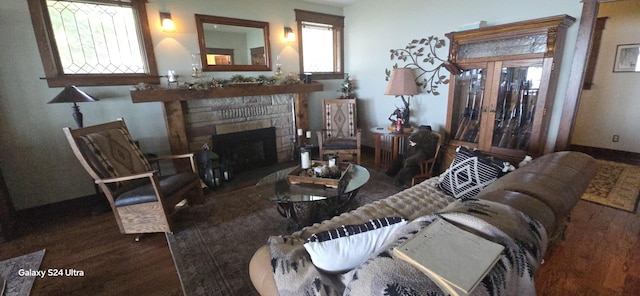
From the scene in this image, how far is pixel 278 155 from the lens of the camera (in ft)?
14.1

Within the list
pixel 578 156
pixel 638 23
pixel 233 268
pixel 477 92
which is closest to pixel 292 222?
pixel 233 268

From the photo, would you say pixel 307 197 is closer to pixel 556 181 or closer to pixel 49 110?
pixel 556 181

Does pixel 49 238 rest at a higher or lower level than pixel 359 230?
lower

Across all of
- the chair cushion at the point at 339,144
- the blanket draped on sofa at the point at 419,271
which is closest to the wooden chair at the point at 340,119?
the chair cushion at the point at 339,144

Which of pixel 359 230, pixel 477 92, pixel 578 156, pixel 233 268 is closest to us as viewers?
pixel 359 230

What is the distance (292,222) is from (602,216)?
2812mm

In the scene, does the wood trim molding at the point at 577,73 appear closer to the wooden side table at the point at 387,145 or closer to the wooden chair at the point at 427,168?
the wooden chair at the point at 427,168

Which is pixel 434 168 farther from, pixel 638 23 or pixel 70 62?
pixel 70 62

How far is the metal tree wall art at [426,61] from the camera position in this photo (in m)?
3.53

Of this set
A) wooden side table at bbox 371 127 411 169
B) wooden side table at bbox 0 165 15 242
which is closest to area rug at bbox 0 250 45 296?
wooden side table at bbox 0 165 15 242

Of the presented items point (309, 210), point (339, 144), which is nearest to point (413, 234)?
point (309, 210)

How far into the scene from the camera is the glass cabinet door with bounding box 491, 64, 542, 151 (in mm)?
2668

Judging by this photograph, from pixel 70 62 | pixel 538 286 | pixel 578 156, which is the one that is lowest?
pixel 538 286

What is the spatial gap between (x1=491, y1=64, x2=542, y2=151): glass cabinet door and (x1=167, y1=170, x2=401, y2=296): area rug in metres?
1.30
